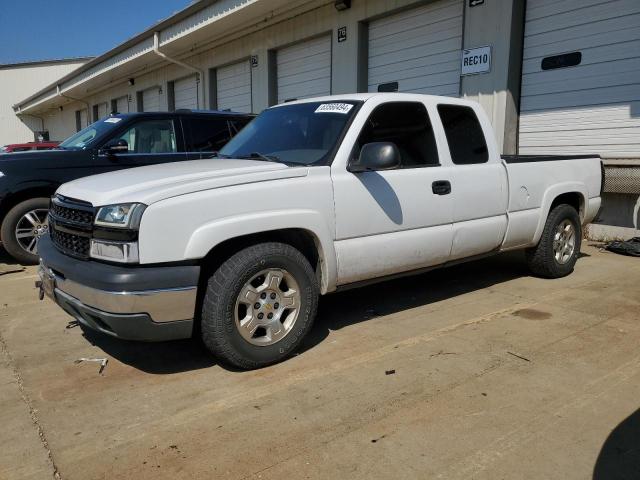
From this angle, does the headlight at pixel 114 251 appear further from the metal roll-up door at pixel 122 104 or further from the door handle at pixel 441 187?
the metal roll-up door at pixel 122 104

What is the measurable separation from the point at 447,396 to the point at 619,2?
6.93m

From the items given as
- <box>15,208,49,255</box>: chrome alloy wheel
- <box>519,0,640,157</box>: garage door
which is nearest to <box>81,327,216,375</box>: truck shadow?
<box>15,208,49,255</box>: chrome alloy wheel

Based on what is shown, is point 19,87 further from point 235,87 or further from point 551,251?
point 551,251

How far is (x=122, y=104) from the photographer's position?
24531mm

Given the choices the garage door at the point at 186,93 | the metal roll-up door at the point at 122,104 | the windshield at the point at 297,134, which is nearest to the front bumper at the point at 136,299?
the windshield at the point at 297,134

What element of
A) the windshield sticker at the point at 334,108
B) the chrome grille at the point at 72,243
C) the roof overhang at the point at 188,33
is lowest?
the chrome grille at the point at 72,243

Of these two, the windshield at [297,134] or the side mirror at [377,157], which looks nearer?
the side mirror at [377,157]

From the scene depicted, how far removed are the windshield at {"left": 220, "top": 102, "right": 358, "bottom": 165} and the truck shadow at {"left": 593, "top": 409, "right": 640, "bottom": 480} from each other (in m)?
2.45

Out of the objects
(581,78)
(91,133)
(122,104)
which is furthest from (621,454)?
(122,104)

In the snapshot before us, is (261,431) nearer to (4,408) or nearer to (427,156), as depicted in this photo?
(4,408)

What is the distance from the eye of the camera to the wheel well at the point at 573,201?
5945 millimetres

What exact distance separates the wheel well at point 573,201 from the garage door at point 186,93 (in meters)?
14.2

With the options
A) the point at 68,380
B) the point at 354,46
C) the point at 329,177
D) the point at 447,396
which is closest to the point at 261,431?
the point at 447,396

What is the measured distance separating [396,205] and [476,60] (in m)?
6.00
